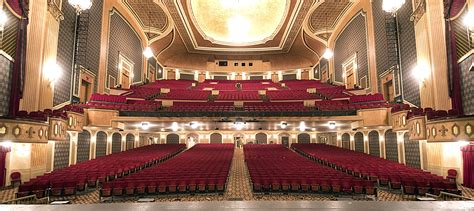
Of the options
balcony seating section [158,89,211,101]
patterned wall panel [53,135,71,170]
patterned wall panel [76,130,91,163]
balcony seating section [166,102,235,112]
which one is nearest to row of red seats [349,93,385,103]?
balcony seating section [166,102,235,112]

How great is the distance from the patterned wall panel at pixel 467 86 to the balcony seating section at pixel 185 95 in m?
14.7

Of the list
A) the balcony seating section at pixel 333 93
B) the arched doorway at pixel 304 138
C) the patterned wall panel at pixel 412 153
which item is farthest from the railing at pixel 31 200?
the balcony seating section at pixel 333 93

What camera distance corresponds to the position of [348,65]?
20.9 metres

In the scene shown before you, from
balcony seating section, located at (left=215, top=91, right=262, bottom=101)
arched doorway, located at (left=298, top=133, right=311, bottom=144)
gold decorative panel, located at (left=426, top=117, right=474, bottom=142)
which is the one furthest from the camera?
arched doorway, located at (left=298, top=133, right=311, bottom=144)

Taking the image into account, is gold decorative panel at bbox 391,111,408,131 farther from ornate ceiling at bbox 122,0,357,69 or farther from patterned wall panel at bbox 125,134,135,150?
patterned wall panel at bbox 125,134,135,150

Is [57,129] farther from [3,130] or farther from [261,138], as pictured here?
[261,138]

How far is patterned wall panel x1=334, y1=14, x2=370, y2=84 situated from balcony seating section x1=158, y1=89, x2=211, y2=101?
36.8ft

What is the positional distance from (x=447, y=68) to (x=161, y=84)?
2086cm

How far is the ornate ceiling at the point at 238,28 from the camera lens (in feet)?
63.2

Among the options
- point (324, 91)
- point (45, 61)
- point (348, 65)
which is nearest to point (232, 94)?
point (324, 91)

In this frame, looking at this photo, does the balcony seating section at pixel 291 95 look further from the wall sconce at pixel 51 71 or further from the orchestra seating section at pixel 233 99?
the wall sconce at pixel 51 71

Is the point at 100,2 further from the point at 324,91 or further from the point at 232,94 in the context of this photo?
the point at 324,91

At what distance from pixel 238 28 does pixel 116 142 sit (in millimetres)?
11325

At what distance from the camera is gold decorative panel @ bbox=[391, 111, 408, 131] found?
1078 centimetres
